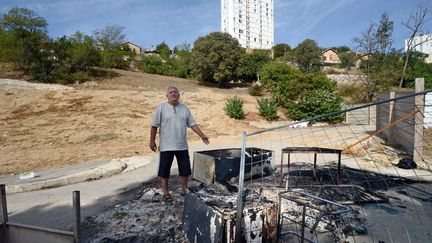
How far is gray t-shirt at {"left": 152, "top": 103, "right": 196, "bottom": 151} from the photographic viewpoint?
4.22 meters

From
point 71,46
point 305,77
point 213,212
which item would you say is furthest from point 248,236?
point 71,46

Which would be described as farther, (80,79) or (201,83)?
(201,83)

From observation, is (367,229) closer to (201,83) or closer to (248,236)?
(248,236)

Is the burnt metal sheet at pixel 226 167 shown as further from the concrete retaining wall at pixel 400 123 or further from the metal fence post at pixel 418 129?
the concrete retaining wall at pixel 400 123

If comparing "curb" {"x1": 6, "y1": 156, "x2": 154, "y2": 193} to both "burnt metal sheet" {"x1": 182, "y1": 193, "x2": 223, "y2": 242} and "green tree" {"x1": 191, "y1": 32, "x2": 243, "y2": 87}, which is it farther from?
"green tree" {"x1": 191, "y1": 32, "x2": 243, "y2": 87}

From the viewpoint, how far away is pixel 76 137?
38.7ft

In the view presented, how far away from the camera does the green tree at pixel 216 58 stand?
95.7ft

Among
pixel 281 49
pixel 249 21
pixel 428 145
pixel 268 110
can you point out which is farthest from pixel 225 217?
pixel 249 21

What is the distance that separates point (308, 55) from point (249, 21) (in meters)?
54.1

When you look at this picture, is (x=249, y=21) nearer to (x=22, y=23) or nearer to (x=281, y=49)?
(x=281, y=49)

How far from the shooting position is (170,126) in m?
4.23

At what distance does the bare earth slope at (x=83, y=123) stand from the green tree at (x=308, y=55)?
24662 mm

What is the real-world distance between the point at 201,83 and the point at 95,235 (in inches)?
1106

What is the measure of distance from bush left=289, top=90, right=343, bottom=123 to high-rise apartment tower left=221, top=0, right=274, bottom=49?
72.8 metres
